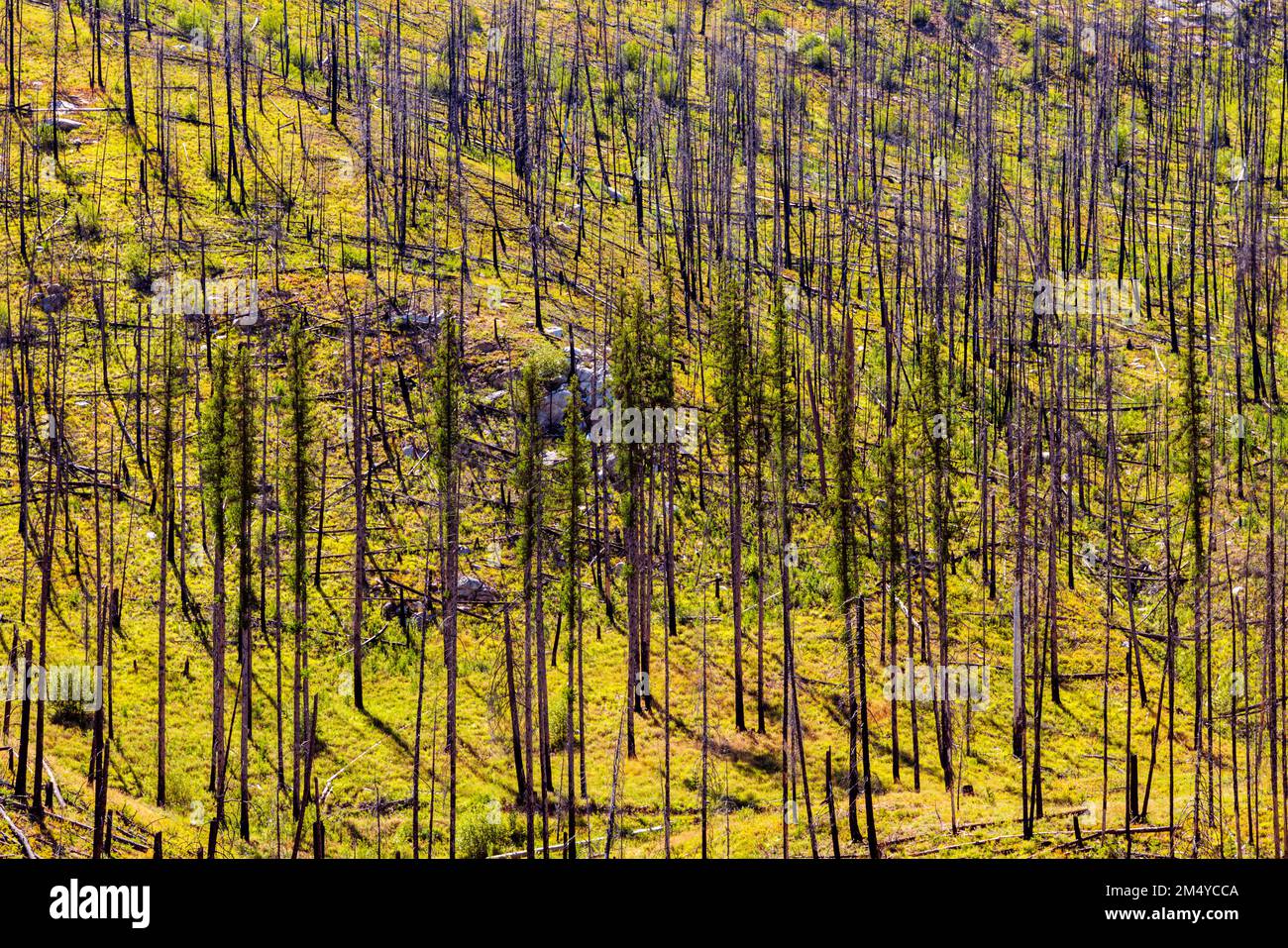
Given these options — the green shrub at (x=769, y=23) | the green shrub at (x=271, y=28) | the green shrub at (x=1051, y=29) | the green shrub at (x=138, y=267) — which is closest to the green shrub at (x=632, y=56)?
the green shrub at (x=769, y=23)

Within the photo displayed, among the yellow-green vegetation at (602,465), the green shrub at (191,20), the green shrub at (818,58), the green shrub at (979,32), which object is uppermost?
the green shrub at (979,32)

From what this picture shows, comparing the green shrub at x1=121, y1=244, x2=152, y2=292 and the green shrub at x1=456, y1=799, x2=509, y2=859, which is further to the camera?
the green shrub at x1=121, y1=244, x2=152, y2=292

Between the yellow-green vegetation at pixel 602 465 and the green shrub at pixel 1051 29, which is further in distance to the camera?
the green shrub at pixel 1051 29

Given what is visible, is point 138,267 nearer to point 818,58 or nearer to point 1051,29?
point 818,58

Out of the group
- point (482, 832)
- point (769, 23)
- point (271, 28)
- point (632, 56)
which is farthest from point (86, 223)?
point (769, 23)

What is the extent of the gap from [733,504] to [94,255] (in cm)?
4215

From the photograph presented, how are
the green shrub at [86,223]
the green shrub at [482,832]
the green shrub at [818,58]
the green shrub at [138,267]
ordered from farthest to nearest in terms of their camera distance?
the green shrub at [818,58] < the green shrub at [86,223] < the green shrub at [138,267] < the green shrub at [482,832]

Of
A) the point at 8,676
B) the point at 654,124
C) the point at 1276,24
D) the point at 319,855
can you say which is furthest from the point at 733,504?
the point at 1276,24

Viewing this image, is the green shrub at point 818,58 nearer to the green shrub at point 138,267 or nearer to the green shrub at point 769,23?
the green shrub at point 769,23

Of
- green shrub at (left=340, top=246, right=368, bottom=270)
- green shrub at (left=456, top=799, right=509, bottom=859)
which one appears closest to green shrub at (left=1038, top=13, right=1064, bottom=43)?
green shrub at (left=340, top=246, right=368, bottom=270)

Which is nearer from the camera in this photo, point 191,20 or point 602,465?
point 602,465

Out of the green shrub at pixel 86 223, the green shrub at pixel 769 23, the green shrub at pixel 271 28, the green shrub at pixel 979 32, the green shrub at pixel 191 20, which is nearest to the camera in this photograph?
the green shrub at pixel 86 223

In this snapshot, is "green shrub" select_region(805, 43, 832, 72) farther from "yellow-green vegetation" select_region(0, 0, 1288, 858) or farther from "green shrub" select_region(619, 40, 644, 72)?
"green shrub" select_region(619, 40, 644, 72)

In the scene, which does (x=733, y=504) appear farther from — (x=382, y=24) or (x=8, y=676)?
(x=382, y=24)
